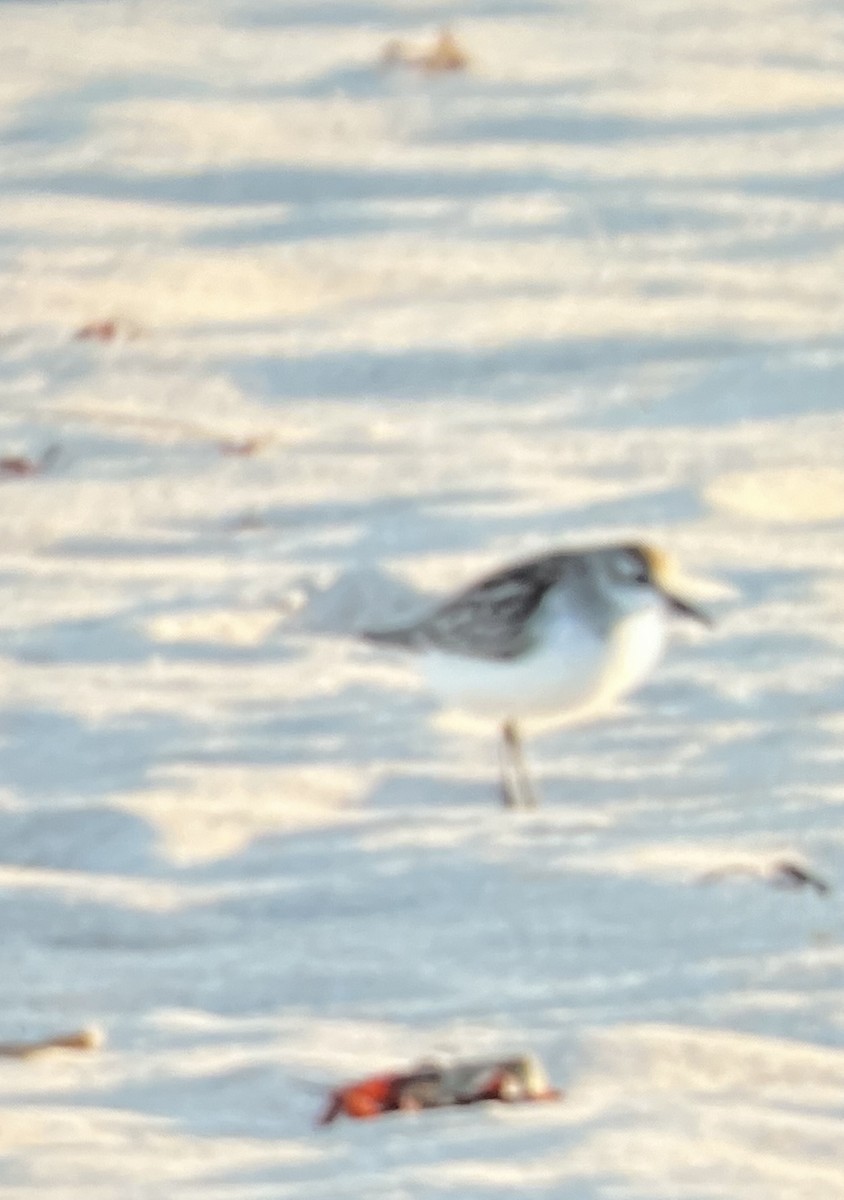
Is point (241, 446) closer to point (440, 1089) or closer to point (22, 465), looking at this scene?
point (22, 465)

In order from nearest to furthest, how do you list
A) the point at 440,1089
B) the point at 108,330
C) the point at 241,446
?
the point at 440,1089 < the point at 241,446 < the point at 108,330

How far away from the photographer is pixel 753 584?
5.64 metres

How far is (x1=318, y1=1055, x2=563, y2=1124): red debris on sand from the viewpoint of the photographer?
3.54 meters

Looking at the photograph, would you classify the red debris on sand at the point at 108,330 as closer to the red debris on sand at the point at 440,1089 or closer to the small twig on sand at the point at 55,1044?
the small twig on sand at the point at 55,1044

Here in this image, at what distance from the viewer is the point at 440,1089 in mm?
3582

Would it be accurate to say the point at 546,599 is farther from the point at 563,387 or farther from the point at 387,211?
the point at 387,211

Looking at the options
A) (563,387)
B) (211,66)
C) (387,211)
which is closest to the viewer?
(563,387)

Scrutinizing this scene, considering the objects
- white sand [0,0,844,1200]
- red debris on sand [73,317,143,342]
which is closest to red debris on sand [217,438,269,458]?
white sand [0,0,844,1200]

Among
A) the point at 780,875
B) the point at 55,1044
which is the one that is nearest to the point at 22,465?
the point at 780,875

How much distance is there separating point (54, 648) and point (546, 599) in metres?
0.80

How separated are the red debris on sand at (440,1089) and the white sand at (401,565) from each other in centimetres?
5

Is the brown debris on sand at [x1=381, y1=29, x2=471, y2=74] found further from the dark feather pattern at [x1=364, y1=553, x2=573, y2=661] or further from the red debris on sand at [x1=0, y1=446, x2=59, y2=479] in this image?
the dark feather pattern at [x1=364, y1=553, x2=573, y2=661]

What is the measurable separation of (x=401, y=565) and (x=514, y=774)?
32.3 inches

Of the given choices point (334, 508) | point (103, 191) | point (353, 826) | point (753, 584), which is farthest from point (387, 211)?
point (353, 826)
